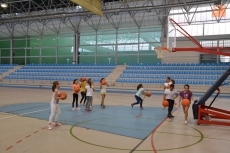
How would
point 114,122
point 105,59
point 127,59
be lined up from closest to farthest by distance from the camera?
point 114,122 < point 127,59 < point 105,59

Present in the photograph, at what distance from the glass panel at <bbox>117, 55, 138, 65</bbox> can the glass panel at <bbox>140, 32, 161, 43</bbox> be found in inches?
89.6

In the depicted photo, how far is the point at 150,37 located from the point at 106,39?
Result: 5758 mm

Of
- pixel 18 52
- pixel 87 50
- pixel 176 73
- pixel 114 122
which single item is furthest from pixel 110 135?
pixel 18 52

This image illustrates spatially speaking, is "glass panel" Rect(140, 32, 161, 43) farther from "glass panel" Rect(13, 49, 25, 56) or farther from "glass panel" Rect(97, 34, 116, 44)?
"glass panel" Rect(13, 49, 25, 56)

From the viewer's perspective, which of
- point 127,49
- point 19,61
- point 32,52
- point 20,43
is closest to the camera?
point 127,49

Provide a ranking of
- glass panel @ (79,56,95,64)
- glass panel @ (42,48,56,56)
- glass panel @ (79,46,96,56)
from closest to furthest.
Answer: glass panel @ (79,46,96,56), glass panel @ (79,56,95,64), glass panel @ (42,48,56,56)

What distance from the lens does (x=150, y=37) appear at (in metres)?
25.3

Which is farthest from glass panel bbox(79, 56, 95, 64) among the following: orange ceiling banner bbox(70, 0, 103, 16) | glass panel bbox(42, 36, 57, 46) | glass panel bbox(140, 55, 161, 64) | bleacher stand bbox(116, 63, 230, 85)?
orange ceiling banner bbox(70, 0, 103, 16)

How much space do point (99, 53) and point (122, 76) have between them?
657 centimetres

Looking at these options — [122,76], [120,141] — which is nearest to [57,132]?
[120,141]

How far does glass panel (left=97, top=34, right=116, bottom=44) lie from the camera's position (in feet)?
89.2

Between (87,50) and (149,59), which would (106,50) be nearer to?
(87,50)

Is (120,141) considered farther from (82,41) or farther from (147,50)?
(82,41)

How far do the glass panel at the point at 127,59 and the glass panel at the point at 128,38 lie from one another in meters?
1.88
